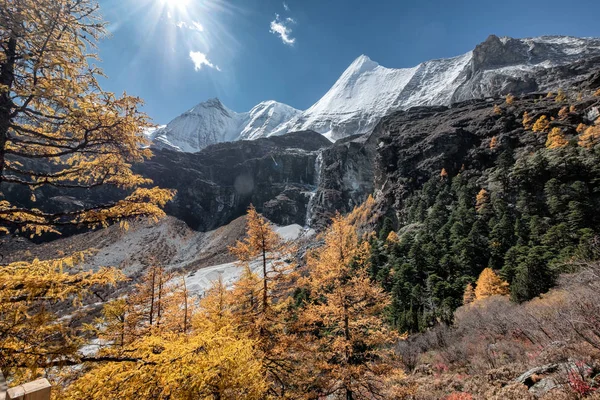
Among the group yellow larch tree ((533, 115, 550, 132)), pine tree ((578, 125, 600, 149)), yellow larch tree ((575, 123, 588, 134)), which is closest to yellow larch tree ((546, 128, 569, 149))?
pine tree ((578, 125, 600, 149))

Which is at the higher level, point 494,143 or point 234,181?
point 234,181

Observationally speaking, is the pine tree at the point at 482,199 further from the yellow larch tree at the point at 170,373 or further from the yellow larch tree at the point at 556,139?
the yellow larch tree at the point at 170,373

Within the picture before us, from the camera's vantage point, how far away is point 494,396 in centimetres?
873

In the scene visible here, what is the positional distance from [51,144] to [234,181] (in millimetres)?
155910

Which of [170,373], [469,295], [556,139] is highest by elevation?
[556,139]

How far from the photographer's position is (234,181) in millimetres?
156375

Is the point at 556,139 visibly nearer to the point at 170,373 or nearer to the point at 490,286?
the point at 490,286

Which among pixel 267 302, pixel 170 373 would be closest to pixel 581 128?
pixel 267 302

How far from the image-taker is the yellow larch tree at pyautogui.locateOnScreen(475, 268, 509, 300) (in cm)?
2952

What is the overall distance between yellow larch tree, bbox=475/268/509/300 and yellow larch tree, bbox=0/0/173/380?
35.3 metres

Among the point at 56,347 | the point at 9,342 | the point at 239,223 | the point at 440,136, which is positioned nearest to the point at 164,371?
the point at 56,347

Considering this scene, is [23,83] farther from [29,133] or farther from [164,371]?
[164,371]

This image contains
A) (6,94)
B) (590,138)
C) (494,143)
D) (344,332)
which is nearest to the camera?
(6,94)

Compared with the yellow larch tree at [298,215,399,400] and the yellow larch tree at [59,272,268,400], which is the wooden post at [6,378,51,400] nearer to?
the yellow larch tree at [59,272,268,400]
